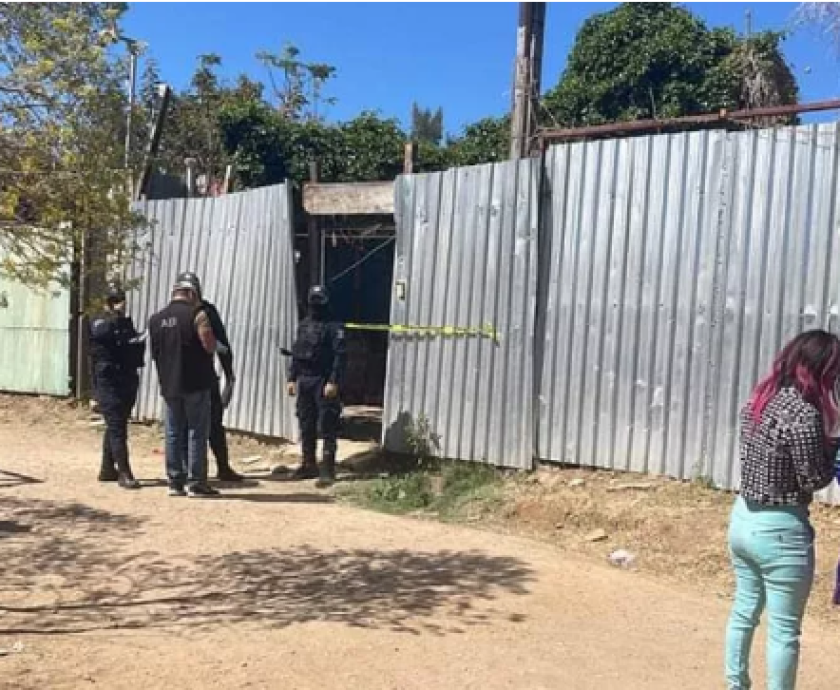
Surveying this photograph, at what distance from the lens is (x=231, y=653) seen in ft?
15.0

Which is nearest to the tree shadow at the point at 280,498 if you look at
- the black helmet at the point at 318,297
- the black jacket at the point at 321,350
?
the black jacket at the point at 321,350

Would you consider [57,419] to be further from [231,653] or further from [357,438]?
[231,653]

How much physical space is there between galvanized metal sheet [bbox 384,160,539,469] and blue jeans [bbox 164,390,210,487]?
1.71 m

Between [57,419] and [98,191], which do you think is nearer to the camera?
[98,191]

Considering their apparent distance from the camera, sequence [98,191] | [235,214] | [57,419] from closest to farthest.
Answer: [98,191]
[235,214]
[57,419]

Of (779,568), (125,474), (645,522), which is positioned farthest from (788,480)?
(125,474)

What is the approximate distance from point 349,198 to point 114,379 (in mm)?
2868

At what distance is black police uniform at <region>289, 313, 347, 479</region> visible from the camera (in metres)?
8.90

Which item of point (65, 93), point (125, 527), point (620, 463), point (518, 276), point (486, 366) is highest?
point (65, 93)

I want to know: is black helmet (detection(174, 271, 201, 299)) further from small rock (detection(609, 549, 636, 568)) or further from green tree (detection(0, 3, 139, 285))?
small rock (detection(609, 549, 636, 568))

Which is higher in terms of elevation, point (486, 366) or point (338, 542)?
point (486, 366)

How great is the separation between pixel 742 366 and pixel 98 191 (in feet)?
14.2

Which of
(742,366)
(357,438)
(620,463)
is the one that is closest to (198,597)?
(620,463)

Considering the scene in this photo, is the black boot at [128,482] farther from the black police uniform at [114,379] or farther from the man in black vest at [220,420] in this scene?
the man in black vest at [220,420]
